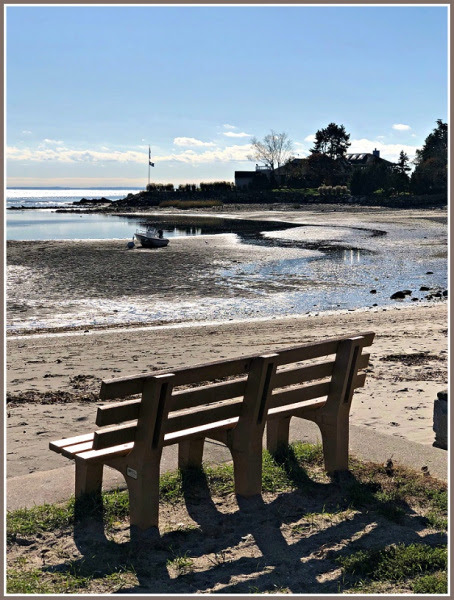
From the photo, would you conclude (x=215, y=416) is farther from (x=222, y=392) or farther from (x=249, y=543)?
(x=249, y=543)

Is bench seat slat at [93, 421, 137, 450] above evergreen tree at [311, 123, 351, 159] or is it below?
below

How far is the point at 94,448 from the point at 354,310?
13489 mm

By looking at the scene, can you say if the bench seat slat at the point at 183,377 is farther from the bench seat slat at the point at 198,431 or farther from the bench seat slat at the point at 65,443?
the bench seat slat at the point at 65,443

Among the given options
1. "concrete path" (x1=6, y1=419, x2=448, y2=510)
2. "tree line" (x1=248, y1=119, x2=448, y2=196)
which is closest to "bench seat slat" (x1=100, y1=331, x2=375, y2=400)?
"concrete path" (x1=6, y1=419, x2=448, y2=510)

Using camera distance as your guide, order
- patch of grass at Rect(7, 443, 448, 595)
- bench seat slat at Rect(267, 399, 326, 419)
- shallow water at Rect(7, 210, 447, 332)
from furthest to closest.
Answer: shallow water at Rect(7, 210, 447, 332)
bench seat slat at Rect(267, 399, 326, 419)
patch of grass at Rect(7, 443, 448, 595)

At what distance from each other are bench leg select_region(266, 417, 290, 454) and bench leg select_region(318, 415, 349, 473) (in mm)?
404

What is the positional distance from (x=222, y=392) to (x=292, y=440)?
171cm

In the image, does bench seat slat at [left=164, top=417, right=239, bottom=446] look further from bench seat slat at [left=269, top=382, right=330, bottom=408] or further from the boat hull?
the boat hull

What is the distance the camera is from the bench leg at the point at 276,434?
5.88 m

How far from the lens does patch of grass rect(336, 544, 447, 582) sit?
4066mm

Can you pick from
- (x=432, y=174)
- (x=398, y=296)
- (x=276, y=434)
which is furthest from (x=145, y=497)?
(x=432, y=174)

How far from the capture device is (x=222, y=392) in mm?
4883

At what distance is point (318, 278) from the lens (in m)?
23.9

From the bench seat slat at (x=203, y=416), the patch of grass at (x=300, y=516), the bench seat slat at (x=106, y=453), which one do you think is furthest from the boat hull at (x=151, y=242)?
the bench seat slat at (x=106, y=453)
